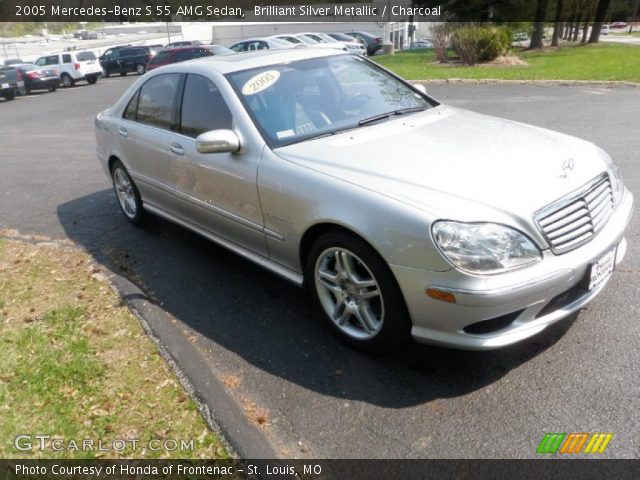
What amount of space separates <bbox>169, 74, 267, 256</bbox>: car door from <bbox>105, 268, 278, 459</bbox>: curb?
0.78m

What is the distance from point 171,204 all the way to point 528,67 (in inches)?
675

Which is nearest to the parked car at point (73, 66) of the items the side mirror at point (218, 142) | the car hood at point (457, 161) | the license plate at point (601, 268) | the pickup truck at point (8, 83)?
the pickup truck at point (8, 83)

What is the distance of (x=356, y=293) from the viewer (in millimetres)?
3176

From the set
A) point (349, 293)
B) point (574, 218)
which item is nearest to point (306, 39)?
point (349, 293)

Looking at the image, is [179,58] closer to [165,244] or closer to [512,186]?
[165,244]

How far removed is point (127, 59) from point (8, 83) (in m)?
10.7

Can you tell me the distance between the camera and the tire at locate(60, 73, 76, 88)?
26214 millimetres

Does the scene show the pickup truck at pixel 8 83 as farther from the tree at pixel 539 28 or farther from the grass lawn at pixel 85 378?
the tree at pixel 539 28

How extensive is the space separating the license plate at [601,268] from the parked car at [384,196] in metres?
0.01

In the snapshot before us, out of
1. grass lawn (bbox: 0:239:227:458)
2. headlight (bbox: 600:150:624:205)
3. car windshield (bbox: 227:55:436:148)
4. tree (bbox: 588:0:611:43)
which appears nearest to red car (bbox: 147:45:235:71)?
car windshield (bbox: 227:55:436:148)

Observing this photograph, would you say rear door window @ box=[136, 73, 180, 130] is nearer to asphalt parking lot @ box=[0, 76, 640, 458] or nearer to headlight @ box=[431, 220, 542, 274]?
asphalt parking lot @ box=[0, 76, 640, 458]

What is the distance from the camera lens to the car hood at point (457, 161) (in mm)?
2781

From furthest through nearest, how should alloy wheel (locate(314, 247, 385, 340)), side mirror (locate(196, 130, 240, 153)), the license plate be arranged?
side mirror (locate(196, 130, 240, 153))
alloy wheel (locate(314, 247, 385, 340))
the license plate

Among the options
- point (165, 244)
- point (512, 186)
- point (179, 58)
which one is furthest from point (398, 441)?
point (179, 58)
